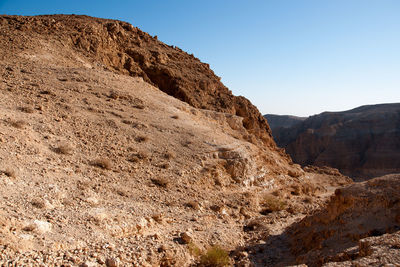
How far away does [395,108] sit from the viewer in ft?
182

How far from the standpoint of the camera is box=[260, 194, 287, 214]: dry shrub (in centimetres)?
1124

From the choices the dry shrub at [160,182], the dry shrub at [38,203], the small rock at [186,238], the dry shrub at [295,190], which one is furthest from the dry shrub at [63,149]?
the dry shrub at [295,190]

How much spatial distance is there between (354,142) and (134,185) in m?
49.8

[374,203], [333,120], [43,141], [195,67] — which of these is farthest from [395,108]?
[43,141]

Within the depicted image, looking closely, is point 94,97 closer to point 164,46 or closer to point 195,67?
point 195,67

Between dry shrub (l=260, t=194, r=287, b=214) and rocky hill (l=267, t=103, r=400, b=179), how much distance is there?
35.7 m

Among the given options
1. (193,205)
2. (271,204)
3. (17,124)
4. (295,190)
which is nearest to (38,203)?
(17,124)

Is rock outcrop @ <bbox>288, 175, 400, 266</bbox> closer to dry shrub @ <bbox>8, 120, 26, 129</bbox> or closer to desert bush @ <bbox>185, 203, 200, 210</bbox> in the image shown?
desert bush @ <bbox>185, 203, 200, 210</bbox>

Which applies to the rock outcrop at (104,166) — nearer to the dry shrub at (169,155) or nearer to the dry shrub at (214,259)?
the dry shrub at (169,155)

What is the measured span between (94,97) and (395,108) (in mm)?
56898

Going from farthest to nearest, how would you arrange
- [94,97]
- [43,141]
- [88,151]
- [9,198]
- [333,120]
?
[333,120], [94,97], [88,151], [43,141], [9,198]

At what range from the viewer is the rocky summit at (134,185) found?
586 centimetres

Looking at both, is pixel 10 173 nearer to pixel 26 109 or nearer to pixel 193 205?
pixel 26 109

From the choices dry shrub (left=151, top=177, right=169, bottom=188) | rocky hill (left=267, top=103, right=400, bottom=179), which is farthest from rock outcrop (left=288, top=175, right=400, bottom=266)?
rocky hill (left=267, top=103, right=400, bottom=179)
